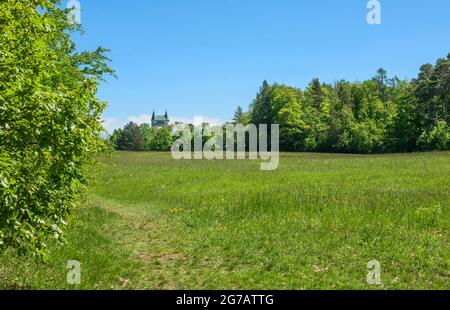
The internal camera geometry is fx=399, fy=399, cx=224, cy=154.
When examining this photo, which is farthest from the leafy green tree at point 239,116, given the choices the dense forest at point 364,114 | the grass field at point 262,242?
the grass field at point 262,242

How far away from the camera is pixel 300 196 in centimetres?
2091

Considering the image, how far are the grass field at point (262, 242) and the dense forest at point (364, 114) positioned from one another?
6402 cm

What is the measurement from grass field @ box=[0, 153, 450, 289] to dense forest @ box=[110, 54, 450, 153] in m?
64.0

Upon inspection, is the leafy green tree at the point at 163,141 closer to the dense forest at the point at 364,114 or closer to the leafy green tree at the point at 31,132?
the dense forest at the point at 364,114

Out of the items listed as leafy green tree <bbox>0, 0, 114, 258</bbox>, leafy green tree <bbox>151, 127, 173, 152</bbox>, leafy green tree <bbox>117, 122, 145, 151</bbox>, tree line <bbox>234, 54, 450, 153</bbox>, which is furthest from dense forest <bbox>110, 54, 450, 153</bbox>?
leafy green tree <bbox>0, 0, 114, 258</bbox>

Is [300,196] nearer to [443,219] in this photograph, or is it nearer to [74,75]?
[443,219]

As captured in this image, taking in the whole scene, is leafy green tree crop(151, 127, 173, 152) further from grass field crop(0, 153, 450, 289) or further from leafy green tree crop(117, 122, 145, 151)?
grass field crop(0, 153, 450, 289)

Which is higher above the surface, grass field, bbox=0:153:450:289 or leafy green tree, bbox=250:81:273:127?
leafy green tree, bbox=250:81:273:127

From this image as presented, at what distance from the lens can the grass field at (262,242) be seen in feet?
32.8

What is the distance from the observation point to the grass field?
10.0 metres

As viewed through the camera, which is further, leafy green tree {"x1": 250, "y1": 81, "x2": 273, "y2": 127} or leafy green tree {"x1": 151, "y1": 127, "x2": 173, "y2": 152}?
leafy green tree {"x1": 151, "y1": 127, "x2": 173, "y2": 152}

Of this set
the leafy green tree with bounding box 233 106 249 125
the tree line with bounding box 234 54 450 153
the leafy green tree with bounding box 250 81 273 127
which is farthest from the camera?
the leafy green tree with bounding box 233 106 249 125

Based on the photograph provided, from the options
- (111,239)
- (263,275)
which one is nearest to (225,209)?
(111,239)

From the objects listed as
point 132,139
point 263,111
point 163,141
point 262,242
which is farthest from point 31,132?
point 132,139
